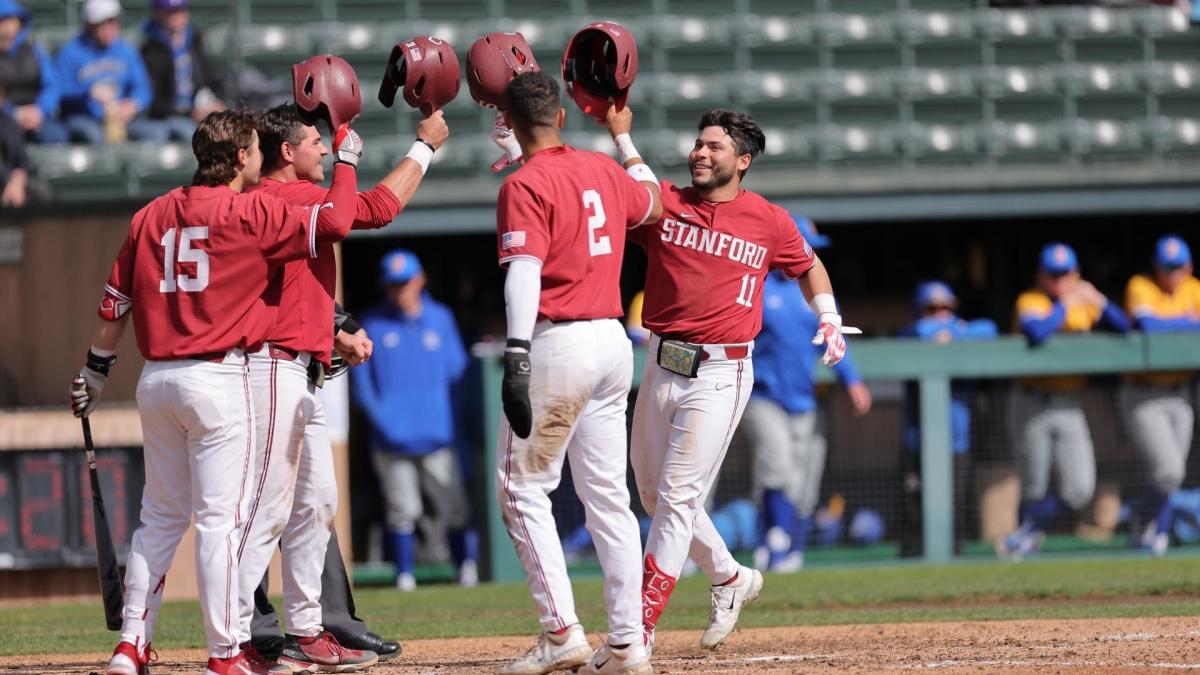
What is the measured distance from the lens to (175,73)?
38.0ft

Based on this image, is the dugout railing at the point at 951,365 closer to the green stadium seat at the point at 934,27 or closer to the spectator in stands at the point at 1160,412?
the spectator in stands at the point at 1160,412

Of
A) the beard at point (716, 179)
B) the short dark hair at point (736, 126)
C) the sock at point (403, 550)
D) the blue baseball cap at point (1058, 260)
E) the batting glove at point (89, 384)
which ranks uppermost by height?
the short dark hair at point (736, 126)

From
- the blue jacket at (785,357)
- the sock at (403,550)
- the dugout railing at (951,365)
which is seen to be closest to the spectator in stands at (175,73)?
the dugout railing at (951,365)

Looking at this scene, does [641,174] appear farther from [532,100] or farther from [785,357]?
[785,357]

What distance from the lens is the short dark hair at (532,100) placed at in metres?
5.32

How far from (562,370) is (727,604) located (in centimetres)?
146

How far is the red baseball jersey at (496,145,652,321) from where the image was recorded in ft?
16.9

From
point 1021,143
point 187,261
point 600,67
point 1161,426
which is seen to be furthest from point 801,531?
point 187,261

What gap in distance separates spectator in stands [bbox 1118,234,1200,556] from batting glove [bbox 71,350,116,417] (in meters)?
6.71

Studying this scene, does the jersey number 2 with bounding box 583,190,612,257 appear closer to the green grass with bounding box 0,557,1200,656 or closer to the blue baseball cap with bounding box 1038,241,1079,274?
the green grass with bounding box 0,557,1200,656

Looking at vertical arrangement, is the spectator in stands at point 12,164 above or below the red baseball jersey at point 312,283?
above

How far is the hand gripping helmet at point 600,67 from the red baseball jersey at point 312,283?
2.61 feet

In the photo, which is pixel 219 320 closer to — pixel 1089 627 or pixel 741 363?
pixel 741 363

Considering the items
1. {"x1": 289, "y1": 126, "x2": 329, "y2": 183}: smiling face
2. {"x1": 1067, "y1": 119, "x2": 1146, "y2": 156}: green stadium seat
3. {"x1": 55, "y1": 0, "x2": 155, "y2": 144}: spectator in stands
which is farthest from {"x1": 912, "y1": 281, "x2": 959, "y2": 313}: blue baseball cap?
{"x1": 289, "y1": 126, "x2": 329, "y2": 183}: smiling face
